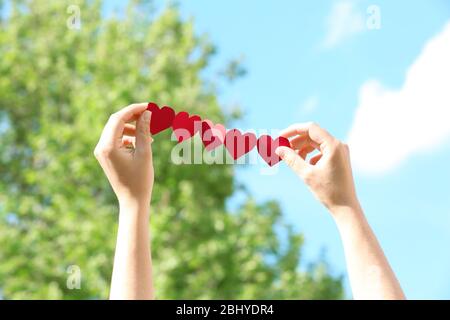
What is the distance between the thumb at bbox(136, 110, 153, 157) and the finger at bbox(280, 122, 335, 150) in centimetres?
35

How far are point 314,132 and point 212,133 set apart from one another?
74cm

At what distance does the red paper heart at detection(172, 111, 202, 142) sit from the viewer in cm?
212

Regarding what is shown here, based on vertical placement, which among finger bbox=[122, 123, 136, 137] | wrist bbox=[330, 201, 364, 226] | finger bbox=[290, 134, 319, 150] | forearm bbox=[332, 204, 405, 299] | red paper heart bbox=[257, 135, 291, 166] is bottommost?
forearm bbox=[332, 204, 405, 299]

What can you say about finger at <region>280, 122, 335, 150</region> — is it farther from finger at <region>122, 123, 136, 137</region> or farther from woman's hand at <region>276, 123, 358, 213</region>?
finger at <region>122, 123, 136, 137</region>

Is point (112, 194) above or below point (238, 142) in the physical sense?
above

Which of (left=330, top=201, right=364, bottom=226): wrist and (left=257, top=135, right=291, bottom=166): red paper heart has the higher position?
(left=257, top=135, right=291, bottom=166): red paper heart

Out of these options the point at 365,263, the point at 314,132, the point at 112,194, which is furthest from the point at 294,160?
the point at 112,194

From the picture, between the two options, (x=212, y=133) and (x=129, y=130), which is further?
(x=212, y=133)

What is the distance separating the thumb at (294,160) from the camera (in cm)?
147

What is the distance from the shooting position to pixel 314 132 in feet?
4.86

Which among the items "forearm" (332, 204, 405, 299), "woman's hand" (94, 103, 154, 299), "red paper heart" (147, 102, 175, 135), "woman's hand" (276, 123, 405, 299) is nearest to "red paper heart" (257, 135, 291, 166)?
"red paper heart" (147, 102, 175, 135)

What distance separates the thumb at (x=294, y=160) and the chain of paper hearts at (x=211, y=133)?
1.54 feet

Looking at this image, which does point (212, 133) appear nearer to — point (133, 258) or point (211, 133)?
point (211, 133)

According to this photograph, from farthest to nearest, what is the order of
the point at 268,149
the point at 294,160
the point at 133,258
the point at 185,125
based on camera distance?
1. the point at 185,125
2. the point at 268,149
3. the point at 294,160
4. the point at 133,258
